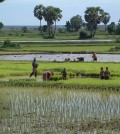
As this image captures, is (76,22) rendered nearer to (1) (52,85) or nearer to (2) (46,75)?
(2) (46,75)

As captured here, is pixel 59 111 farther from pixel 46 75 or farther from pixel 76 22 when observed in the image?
pixel 76 22

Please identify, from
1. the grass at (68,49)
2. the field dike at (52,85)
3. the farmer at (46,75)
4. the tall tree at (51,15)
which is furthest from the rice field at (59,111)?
the tall tree at (51,15)

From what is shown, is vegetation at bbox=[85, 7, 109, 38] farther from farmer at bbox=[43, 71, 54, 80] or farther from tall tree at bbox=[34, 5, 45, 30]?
farmer at bbox=[43, 71, 54, 80]

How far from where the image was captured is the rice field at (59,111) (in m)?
11.9

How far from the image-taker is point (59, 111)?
14.0m

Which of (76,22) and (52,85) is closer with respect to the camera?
(52,85)

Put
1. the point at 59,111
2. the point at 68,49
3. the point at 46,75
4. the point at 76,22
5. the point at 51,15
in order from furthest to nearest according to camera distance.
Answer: the point at 76,22 < the point at 51,15 < the point at 68,49 < the point at 46,75 < the point at 59,111

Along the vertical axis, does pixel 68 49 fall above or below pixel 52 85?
below

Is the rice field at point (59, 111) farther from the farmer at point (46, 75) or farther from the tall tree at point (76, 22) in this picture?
the tall tree at point (76, 22)

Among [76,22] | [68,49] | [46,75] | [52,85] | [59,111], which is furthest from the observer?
[76,22]

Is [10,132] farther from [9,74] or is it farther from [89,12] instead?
[89,12]

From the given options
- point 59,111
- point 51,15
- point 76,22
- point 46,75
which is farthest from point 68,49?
point 76,22

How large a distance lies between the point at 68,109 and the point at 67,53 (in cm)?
3145

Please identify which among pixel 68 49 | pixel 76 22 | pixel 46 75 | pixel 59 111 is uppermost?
pixel 59 111
